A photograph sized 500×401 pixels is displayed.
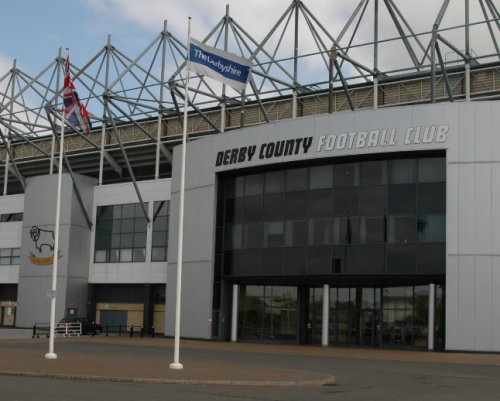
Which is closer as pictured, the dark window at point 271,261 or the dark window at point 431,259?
the dark window at point 431,259

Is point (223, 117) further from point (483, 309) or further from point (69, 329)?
point (483, 309)

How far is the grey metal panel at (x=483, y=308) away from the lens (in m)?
35.8

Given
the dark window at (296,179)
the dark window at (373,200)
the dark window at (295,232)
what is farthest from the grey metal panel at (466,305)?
the dark window at (296,179)

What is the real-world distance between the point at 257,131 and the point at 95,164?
2499 centimetres

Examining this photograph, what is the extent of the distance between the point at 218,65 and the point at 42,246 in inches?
1353

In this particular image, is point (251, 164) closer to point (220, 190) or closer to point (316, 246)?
point (220, 190)

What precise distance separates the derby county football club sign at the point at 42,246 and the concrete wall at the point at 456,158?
1862 cm

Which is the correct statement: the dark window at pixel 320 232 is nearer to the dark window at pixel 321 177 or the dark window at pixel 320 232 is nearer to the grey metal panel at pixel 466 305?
the dark window at pixel 321 177

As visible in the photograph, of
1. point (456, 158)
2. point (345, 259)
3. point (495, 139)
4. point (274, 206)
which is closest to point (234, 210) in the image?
point (274, 206)

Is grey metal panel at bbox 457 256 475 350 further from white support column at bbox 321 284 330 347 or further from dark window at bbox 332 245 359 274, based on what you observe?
white support column at bbox 321 284 330 347

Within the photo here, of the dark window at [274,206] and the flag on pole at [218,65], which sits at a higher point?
the flag on pole at [218,65]

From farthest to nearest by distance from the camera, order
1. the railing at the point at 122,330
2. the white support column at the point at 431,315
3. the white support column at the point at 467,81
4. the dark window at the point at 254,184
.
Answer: the railing at the point at 122,330 → the white support column at the point at 467,81 → the dark window at the point at 254,184 → the white support column at the point at 431,315

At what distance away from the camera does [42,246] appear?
58.8m

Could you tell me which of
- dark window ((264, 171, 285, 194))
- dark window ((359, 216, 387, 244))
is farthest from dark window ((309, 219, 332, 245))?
dark window ((264, 171, 285, 194))
